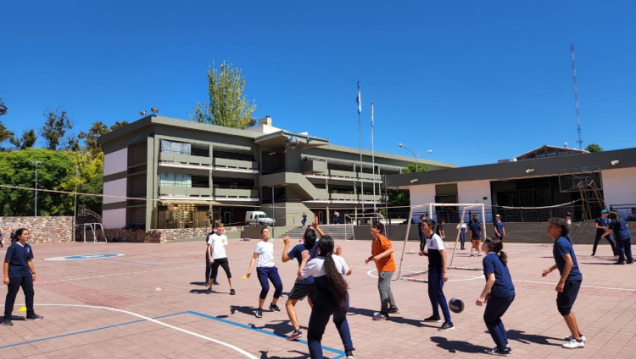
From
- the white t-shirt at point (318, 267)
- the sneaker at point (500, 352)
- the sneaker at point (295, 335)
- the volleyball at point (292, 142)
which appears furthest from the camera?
the volleyball at point (292, 142)

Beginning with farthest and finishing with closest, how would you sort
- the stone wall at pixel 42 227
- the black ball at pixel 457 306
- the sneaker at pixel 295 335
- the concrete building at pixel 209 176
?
the stone wall at pixel 42 227 < the concrete building at pixel 209 176 < the black ball at pixel 457 306 < the sneaker at pixel 295 335

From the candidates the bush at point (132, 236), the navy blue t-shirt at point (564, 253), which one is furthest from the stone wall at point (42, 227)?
the navy blue t-shirt at point (564, 253)

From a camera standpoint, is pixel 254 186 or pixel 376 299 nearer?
pixel 376 299

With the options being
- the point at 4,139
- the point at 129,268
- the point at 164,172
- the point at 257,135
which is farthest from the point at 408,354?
the point at 4,139

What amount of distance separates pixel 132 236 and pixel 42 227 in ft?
39.5

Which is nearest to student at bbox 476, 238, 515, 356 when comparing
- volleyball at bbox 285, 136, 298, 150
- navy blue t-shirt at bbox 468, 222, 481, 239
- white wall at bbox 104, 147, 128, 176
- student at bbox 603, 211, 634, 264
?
student at bbox 603, 211, 634, 264

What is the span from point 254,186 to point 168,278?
36.4 meters

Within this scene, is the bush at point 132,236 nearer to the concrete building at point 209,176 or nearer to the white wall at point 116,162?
the concrete building at point 209,176

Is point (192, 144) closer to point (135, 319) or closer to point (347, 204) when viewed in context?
point (347, 204)

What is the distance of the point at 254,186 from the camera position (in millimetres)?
50062

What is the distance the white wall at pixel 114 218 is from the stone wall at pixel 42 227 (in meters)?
4.12

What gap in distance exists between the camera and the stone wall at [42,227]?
140ft

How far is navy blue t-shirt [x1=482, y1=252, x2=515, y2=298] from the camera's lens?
5516mm

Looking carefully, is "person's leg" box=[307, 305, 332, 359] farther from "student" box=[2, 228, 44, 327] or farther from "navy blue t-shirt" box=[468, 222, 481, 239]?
"navy blue t-shirt" box=[468, 222, 481, 239]
